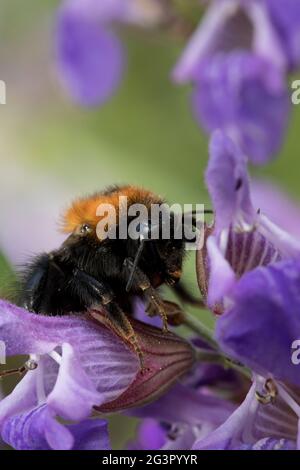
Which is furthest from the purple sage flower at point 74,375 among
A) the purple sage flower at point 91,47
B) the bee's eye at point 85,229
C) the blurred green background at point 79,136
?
the purple sage flower at point 91,47

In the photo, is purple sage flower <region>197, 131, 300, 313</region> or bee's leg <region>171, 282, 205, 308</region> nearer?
purple sage flower <region>197, 131, 300, 313</region>

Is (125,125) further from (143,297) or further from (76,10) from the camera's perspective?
(143,297)

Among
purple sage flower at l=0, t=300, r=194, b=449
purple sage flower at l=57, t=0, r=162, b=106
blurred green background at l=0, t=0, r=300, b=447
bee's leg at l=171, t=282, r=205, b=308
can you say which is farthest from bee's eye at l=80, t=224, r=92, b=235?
purple sage flower at l=57, t=0, r=162, b=106

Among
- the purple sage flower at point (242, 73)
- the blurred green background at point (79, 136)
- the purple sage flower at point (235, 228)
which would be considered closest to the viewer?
the purple sage flower at point (235, 228)

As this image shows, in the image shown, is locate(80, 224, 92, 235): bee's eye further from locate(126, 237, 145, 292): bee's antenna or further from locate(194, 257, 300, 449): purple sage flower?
locate(194, 257, 300, 449): purple sage flower

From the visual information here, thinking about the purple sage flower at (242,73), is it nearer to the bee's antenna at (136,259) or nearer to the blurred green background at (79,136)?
the blurred green background at (79,136)

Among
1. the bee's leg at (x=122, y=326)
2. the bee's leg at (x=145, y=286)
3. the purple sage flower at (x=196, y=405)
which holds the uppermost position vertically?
the bee's leg at (x=145, y=286)

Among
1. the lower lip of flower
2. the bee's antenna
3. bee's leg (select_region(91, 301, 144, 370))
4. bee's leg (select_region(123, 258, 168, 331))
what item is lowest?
the lower lip of flower

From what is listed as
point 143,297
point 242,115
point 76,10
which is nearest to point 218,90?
point 242,115
